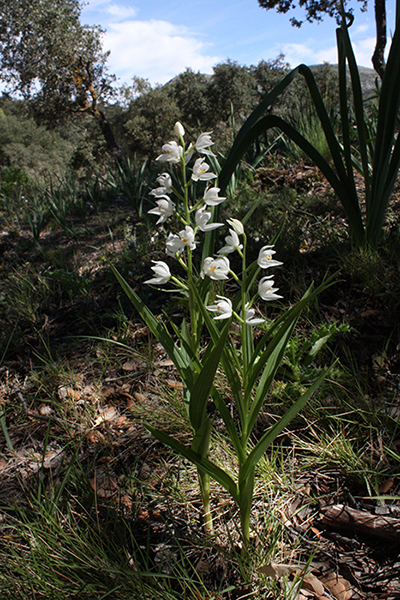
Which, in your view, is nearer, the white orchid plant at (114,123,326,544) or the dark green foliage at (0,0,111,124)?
the white orchid plant at (114,123,326,544)

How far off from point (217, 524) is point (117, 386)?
942 millimetres

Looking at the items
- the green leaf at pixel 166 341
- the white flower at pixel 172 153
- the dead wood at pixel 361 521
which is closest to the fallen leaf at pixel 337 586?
the dead wood at pixel 361 521

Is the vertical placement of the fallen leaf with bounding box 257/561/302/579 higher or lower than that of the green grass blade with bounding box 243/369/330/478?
lower

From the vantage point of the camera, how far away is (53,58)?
1358 centimetres

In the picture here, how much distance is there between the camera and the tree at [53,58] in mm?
12914

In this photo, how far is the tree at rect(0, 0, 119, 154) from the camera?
1291 cm

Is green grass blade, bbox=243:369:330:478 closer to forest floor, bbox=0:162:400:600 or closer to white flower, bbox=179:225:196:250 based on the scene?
forest floor, bbox=0:162:400:600

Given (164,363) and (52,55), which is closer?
(164,363)

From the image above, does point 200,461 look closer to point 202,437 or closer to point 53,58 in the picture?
point 202,437

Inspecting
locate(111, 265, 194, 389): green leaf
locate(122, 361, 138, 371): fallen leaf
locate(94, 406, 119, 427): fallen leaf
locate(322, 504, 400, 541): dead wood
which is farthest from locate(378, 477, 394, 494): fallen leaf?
locate(122, 361, 138, 371): fallen leaf

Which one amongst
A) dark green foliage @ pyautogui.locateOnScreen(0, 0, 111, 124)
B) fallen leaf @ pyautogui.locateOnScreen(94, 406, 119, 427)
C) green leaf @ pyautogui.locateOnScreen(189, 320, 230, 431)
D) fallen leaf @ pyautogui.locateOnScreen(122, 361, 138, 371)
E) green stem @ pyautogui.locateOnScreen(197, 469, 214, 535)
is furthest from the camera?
dark green foliage @ pyautogui.locateOnScreen(0, 0, 111, 124)

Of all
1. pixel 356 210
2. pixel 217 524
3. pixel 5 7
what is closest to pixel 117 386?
pixel 217 524

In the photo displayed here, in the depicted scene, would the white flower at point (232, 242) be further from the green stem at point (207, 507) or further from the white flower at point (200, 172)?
the green stem at point (207, 507)

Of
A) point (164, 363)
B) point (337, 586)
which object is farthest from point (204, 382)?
point (164, 363)
